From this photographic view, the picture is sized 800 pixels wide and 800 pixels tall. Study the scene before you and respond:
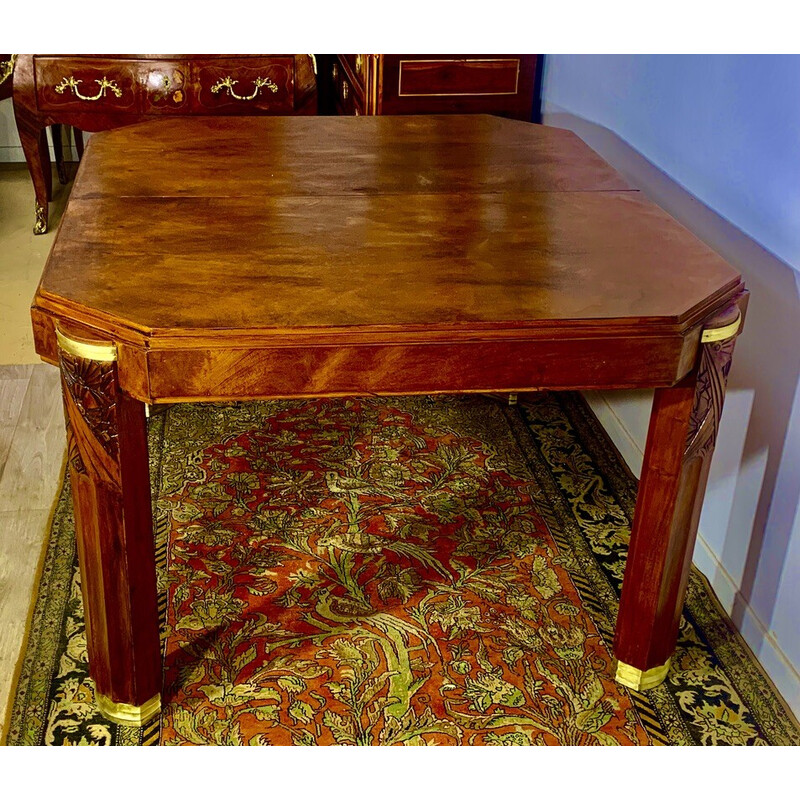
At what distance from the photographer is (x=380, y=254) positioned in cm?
180

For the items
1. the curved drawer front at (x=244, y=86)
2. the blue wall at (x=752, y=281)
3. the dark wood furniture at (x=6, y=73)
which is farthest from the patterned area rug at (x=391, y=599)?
the dark wood furniture at (x=6, y=73)

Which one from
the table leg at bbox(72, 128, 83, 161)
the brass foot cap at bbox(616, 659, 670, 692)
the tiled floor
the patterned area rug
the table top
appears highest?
the table top

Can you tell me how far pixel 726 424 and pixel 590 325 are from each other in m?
0.82

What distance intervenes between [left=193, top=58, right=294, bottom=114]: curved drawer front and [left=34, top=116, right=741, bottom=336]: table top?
1.60 meters

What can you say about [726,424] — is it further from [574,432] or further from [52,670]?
[52,670]

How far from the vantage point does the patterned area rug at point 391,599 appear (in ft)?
6.26

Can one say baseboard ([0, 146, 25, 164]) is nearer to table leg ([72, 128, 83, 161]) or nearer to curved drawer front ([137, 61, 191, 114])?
table leg ([72, 128, 83, 161])

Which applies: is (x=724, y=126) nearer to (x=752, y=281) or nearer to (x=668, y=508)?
(x=752, y=281)

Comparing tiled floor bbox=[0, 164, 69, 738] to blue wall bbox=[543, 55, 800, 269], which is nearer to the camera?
blue wall bbox=[543, 55, 800, 269]

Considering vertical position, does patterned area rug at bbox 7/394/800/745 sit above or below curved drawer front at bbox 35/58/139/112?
below

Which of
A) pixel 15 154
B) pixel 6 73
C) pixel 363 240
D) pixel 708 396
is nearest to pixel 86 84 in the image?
pixel 6 73

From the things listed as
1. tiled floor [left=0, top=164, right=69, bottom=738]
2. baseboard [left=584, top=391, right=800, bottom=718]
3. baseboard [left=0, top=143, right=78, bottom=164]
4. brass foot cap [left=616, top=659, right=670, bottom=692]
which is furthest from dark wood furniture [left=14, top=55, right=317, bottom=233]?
brass foot cap [left=616, top=659, right=670, bottom=692]

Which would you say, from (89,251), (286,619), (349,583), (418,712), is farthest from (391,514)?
(89,251)

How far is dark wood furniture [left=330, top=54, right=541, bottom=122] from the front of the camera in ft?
11.1
